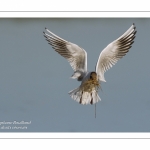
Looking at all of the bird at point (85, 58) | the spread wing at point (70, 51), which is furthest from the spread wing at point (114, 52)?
the spread wing at point (70, 51)

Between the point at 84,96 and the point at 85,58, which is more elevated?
the point at 85,58

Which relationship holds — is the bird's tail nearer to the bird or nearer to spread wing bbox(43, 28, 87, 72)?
the bird

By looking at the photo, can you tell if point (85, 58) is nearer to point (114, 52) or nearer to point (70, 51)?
point (70, 51)

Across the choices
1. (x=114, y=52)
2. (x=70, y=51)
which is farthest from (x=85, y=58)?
(x=114, y=52)

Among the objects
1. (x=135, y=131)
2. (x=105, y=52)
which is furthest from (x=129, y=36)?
(x=135, y=131)

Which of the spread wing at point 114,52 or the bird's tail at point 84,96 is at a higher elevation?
the spread wing at point 114,52

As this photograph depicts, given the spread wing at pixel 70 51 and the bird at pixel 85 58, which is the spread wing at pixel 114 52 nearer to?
the bird at pixel 85 58
